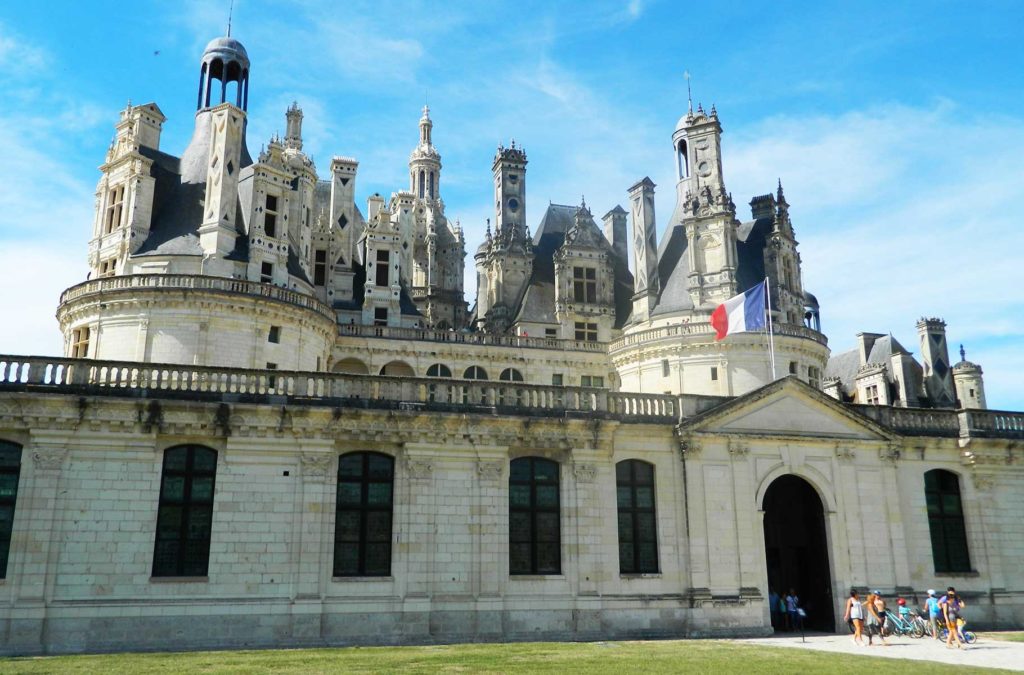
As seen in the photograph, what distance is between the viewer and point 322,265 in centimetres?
4338

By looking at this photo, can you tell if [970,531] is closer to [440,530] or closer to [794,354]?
[794,354]

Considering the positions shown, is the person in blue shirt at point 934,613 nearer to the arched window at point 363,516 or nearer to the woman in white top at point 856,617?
the woman in white top at point 856,617

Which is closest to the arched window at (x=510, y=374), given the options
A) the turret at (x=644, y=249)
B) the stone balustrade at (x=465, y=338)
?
the stone balustrade at (x=465, y=338)

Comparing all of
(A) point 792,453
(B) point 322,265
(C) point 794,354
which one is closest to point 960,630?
(A) point 792,453

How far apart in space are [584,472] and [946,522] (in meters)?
12.6

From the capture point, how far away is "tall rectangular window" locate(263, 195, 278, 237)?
121 ft

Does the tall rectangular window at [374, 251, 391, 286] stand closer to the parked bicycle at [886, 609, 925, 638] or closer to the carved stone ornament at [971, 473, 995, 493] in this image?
the carved stone ornament at [971, 473, 995, 493]

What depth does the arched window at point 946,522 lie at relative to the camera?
26047 mm

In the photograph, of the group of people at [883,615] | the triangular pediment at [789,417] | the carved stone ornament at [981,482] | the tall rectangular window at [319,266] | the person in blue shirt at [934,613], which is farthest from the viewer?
the tall rectangular window at [319,266]

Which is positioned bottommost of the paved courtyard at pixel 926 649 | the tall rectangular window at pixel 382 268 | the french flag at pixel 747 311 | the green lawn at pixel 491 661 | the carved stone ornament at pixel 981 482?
the paved courtyard at pixel 926 649

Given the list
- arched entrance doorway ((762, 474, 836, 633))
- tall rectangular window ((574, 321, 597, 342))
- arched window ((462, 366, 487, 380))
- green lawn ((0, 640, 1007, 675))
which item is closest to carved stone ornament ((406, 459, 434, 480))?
green lawn ((0, 640, 1007, 675))

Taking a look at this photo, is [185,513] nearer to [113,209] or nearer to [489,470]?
[489,470]

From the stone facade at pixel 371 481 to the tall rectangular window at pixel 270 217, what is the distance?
13 centimetres

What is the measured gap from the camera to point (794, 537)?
26391 mm
